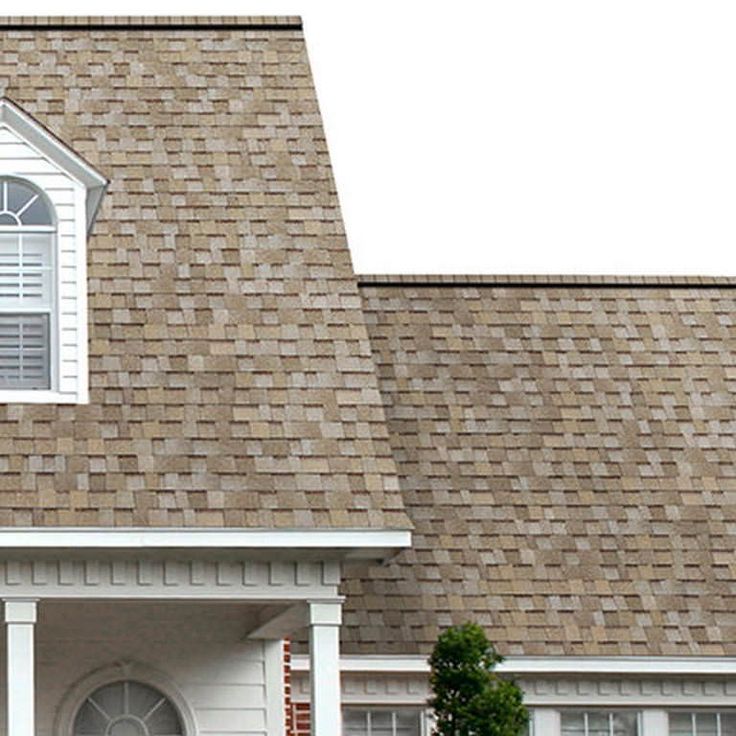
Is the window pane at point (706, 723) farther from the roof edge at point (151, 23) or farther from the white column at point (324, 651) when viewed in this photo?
the roof edge at point (151, 23)

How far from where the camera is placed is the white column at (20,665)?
1755 cm

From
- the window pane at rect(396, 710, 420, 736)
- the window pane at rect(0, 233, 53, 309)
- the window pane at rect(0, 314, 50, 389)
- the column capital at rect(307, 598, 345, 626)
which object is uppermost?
the window pane at rect(0, 233, 53, 309)

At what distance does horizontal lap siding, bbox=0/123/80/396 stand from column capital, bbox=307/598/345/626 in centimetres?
303

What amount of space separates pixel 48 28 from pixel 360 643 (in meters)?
6.53

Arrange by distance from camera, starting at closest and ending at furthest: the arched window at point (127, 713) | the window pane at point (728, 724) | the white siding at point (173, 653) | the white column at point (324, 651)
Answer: the white column at point (324, 651) → the white siding at point (173, 653) → the arched window at point (127, 713) → the window pane at point (728, 724)

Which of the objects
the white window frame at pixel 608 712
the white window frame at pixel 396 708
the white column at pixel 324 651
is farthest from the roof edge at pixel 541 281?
the white column at pixel 324 651

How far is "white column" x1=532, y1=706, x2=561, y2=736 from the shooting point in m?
22.5

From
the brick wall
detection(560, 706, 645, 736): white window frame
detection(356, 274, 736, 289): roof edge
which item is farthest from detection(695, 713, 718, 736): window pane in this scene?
detection(356, 274, 736, 289): roof edge

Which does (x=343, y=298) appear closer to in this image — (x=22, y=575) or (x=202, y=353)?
(x=202, y=353)

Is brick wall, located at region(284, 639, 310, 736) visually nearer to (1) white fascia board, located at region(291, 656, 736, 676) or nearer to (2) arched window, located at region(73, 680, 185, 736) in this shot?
(1) white fascia board, located at region(291, 656, 736, 676)

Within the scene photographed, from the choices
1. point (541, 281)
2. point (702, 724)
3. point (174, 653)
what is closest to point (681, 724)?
point (702, 724)

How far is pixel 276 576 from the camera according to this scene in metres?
18.1

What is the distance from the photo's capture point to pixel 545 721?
2255cm

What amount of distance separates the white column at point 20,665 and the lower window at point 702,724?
25.0 ft
